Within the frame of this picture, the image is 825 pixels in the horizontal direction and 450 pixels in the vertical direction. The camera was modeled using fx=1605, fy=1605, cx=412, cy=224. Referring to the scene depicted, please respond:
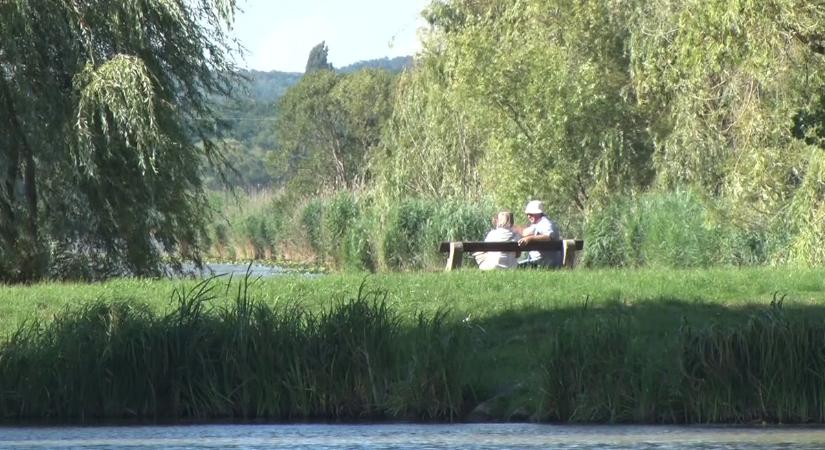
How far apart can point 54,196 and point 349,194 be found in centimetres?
1823

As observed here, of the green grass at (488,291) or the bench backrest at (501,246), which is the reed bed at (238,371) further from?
the bench backrest at (501,246)

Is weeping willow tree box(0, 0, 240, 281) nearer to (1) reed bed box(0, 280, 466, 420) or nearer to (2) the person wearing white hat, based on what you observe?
(2) the person wearing white hat

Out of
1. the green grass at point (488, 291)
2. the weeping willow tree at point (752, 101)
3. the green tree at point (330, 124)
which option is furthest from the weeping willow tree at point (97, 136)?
the green tree at point (330, 124)

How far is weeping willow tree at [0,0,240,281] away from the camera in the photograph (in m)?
22.6

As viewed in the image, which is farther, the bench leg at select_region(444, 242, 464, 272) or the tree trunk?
the tree trunk

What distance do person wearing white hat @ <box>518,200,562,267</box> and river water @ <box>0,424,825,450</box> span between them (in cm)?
778

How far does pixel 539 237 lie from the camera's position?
68.7ft

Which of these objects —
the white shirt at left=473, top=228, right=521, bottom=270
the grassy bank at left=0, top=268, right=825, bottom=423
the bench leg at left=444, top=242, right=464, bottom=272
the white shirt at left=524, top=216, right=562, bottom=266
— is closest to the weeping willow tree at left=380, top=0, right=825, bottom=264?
the white shirt at left=524, top=216, right=562, bottom=266

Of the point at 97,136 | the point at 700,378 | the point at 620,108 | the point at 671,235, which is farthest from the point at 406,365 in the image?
the point at 620,108

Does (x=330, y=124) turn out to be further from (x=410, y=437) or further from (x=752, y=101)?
(x=410, y=437)

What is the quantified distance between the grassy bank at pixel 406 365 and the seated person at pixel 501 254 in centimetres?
537

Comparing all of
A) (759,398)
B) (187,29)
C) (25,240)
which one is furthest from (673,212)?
(759,398)

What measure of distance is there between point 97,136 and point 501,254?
242 inches

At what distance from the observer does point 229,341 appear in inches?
551
